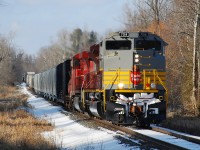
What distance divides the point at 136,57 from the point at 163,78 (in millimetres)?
1279

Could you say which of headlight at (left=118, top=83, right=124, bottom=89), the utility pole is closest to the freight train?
headlight at (left=118, top=83, right=124, bottom=89)

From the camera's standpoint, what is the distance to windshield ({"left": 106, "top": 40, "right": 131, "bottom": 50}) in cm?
1355

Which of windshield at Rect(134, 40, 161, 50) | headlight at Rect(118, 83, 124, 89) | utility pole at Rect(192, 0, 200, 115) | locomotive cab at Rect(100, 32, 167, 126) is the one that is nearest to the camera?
locomotive cab at Rect(100, 32, 167, 126)

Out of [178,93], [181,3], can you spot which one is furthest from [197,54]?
[178,93]

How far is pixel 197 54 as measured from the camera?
1941cm

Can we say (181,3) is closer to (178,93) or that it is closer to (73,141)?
(178,93)

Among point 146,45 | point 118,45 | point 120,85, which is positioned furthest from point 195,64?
point 120,85

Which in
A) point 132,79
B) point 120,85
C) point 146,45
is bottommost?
point 120,85

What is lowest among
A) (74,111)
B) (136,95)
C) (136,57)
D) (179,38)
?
(74,111)

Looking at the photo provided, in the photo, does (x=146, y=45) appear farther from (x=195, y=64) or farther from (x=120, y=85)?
(x=195, y=64)

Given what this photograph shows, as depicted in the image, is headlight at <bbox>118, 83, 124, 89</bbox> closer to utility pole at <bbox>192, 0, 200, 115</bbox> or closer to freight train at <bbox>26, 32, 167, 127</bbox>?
freight train at <bbox>26, 32, 167, 127</bbox>

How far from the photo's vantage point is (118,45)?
539 inches

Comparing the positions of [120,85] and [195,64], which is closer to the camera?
[120,85]

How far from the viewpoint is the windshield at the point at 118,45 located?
13.6 metres
